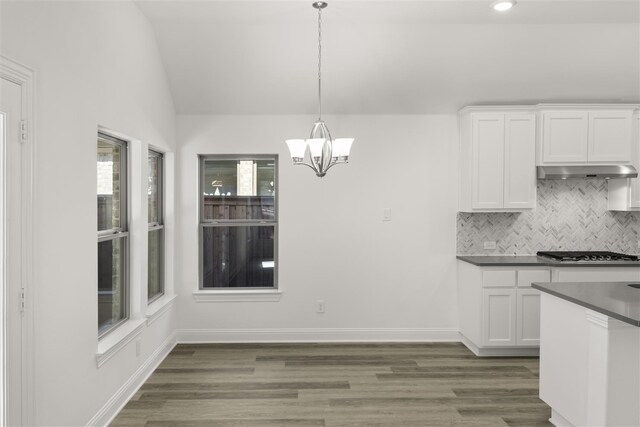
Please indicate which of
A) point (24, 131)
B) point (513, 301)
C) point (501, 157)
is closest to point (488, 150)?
point (501, 157)

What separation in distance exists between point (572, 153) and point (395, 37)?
6.91ft

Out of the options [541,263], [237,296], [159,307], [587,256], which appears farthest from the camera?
[237,296]

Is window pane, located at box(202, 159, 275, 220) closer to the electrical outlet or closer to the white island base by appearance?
the electrical outlet

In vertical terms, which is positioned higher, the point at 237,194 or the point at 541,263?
the point at 237,194

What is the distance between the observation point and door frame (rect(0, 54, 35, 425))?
214cm

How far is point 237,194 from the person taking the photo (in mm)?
5121

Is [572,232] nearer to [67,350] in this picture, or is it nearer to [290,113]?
[290,113]

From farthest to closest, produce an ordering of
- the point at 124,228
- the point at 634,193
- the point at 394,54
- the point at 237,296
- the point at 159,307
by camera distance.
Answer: the point at 237,296, the point at 634,193, the point at 394,54, the point at 159,307, the point at 124,228

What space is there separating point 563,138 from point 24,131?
4499mm

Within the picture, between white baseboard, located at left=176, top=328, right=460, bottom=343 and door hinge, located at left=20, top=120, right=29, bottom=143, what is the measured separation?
320cm

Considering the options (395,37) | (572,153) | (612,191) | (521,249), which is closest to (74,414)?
(395,37)

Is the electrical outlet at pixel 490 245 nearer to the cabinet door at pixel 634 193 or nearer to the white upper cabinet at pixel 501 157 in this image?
the white upper cabinet at pixel 501 157

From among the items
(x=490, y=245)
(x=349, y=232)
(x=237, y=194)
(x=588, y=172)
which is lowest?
(x=490, y=245)

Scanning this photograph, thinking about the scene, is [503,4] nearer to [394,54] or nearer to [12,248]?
[394,54]
